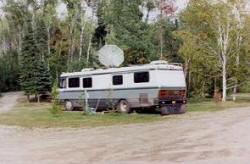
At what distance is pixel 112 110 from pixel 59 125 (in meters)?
5.53

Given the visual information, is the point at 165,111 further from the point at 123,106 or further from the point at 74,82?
the point at 74,82

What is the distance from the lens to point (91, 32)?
46062 millimetres

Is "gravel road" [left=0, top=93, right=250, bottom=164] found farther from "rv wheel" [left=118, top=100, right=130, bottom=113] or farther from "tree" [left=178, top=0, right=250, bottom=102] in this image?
"tree" [left=178, top=0, right=250, bottom=102]

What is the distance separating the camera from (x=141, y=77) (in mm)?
22703

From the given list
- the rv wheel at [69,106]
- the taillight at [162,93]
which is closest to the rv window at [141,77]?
the taillight at [162,93]

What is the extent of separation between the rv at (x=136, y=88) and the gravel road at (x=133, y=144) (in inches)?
199

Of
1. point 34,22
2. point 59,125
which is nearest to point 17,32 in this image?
point 34,22

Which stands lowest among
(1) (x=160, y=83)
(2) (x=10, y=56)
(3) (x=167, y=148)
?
(3) (x=167, y=148)

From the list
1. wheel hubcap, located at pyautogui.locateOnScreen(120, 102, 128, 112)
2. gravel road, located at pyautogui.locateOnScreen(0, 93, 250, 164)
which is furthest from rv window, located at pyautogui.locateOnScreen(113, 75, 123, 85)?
gravel road, located at pyautogui.locateOnScreen(0, 93, 250, 164)

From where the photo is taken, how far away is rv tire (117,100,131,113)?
2353cm

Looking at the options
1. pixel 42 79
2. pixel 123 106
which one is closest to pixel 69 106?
pixel 123 106

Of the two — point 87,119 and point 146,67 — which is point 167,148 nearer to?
point 87,119

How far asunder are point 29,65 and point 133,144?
30371mm

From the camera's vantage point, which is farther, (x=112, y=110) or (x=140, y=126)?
(x=112, y=110)
